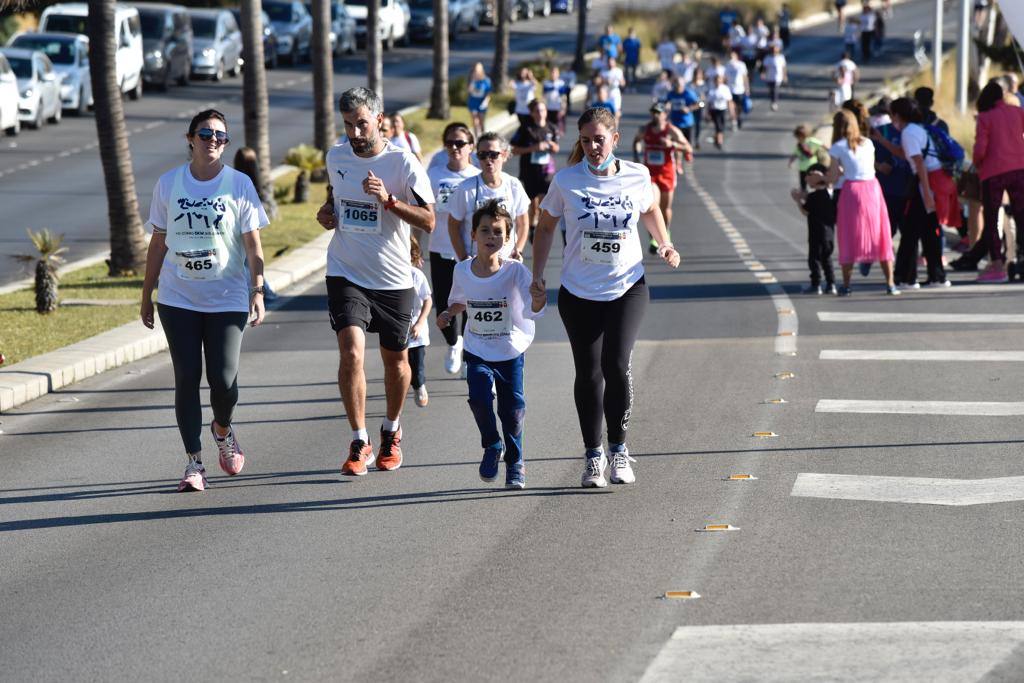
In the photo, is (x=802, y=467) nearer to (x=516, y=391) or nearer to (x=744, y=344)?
(x=516, y=391)

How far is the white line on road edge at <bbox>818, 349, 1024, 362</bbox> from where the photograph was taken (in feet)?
44.2

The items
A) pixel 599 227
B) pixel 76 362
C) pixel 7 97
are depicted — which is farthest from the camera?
pixel 7 97

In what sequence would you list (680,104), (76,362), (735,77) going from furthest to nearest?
(735,77), (680,104), (76,362)

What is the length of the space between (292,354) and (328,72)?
1716 cm

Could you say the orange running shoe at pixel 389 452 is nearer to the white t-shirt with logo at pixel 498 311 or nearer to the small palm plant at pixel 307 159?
the white t-shirt with logo at pixel 498 311

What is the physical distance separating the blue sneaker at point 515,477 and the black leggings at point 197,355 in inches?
57.5

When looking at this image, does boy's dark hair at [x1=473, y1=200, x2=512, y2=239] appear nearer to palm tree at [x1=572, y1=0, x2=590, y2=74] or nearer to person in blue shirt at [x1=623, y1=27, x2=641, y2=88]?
person in blue shirt at [x1=623, y1=27, x2=641, y2=88]

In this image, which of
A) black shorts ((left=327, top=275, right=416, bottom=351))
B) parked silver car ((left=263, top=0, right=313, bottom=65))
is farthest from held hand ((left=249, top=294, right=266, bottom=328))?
parked silver car ((left=263, top=0, right=313, bottom=65))

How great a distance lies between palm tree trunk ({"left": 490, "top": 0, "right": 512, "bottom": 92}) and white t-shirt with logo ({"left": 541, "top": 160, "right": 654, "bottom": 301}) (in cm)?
3949

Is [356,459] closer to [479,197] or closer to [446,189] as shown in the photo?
[479,197]

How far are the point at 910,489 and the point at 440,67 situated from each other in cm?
3263

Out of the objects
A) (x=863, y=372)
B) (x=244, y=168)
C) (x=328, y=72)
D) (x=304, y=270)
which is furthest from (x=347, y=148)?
(x=328, y=72)

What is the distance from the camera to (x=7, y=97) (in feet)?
113

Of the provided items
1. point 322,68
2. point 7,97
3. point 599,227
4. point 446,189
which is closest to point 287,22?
point 7,97
